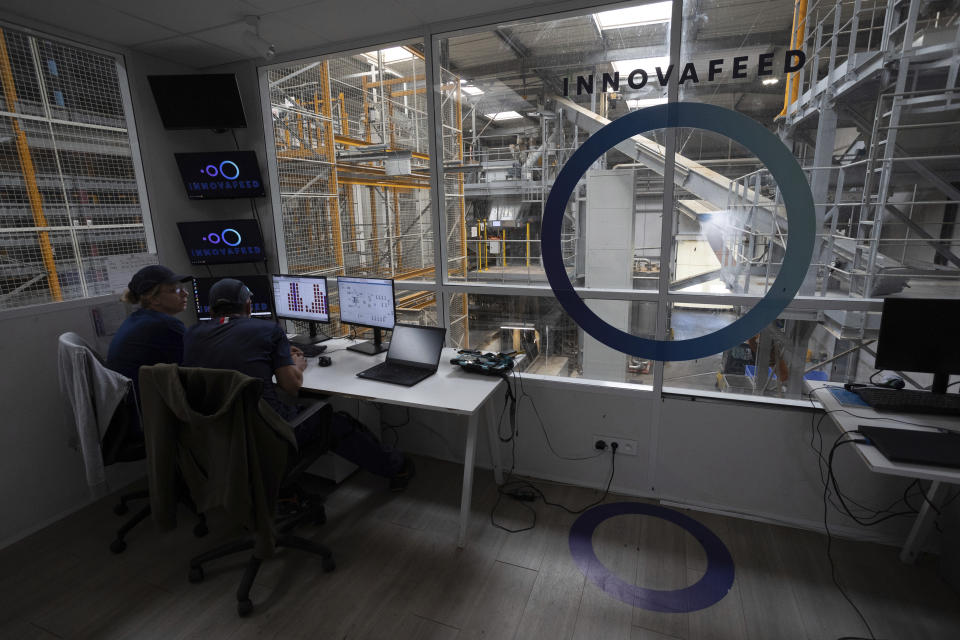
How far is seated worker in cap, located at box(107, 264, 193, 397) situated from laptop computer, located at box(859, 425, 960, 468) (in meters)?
3.00

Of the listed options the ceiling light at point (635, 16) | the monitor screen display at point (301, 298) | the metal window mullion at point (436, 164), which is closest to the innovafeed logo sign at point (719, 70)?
the ceiling light at point (635, 16)

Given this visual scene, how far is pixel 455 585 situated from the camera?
1.93m

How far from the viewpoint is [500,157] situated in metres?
3.69

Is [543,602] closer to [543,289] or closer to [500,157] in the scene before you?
[543,289]

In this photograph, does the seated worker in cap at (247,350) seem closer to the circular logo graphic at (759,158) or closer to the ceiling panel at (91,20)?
the circular logo graphic at (759,158)

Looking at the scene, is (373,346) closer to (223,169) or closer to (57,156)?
(223,169)

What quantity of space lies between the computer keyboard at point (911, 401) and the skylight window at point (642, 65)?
5.69 feet

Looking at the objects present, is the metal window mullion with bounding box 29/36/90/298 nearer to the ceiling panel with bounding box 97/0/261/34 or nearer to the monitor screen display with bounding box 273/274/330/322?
the ceiling panel with bounding box 97/0/261/34

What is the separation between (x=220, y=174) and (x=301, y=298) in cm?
103

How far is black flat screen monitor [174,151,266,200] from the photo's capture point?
9.70ft

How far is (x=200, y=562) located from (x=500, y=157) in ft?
10.8

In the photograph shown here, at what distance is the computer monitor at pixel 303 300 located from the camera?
2.87 meters

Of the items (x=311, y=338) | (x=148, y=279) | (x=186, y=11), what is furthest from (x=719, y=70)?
(x=148, y=279)

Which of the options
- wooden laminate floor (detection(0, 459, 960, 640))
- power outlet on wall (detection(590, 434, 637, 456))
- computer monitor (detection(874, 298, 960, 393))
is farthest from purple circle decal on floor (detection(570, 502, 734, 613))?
computer monitor (detection(874, 298, 960, 393))
